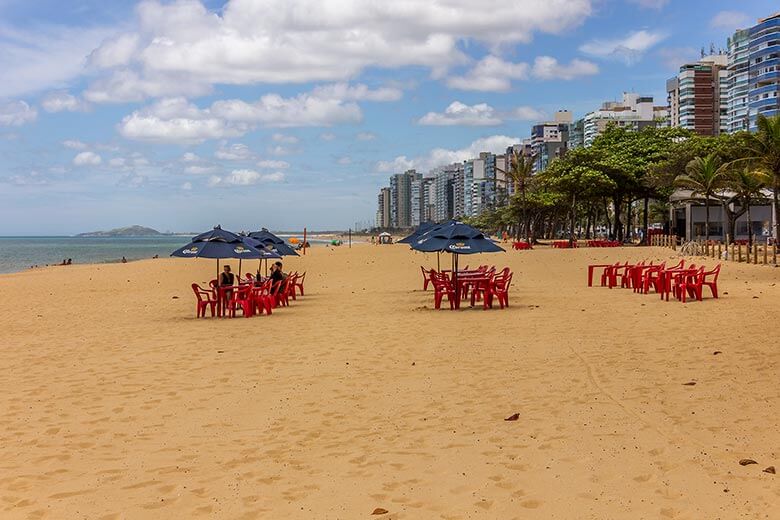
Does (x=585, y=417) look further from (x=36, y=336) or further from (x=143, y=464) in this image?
(x=36, y=336)

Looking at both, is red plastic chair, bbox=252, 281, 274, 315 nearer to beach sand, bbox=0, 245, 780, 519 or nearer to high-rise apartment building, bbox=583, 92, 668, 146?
beach sand, bbox=0, 245, 780, 519

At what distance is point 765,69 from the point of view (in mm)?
114562

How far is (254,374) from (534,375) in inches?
127

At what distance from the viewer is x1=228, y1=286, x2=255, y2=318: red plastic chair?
14062mm

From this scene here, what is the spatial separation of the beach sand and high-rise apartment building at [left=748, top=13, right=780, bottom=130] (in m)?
116

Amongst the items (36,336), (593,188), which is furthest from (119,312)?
(593,188)

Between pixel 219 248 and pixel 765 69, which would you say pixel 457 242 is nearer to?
pixel 219 248

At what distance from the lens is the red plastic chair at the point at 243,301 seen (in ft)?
46.1

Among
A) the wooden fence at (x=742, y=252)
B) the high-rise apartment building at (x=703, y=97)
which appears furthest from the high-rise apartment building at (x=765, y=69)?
the wooden fence at (x=742, y=252)

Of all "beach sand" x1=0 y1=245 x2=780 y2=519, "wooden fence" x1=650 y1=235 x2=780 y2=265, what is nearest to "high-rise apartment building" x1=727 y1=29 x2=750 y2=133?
"wooden fence" x1=650 y1=235 x2=780 y2=265

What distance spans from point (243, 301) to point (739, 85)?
141 meters

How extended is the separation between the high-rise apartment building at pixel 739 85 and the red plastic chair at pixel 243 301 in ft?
430

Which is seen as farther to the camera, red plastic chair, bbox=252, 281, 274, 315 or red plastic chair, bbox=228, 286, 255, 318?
red plastic chair, bbox=252, 281, 274, 315

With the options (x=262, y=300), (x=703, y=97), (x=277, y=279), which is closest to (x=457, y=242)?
(x=262, y=300)
